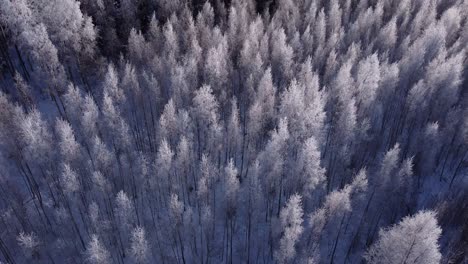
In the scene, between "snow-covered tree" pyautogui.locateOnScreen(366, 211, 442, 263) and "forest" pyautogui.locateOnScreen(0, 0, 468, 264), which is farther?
"forest" pyautogui.locateOnScreen(0, 0, 468, 264)

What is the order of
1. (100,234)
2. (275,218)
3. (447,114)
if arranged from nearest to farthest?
(100,234) < (275,218) < (447,114)

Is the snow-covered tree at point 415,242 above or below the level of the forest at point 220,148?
below

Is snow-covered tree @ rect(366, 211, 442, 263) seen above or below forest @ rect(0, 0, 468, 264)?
below

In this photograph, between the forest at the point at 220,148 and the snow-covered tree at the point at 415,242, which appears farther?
the forest at the point at 220,148

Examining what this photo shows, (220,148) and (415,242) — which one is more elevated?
(220,148)

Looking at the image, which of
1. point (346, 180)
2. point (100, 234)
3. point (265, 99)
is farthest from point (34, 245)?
point (346, 180)

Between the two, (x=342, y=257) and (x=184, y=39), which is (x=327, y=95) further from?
(x=184, y=39)

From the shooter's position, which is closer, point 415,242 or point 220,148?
point 415,242

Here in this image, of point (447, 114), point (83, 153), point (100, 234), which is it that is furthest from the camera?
point (447, 114)
